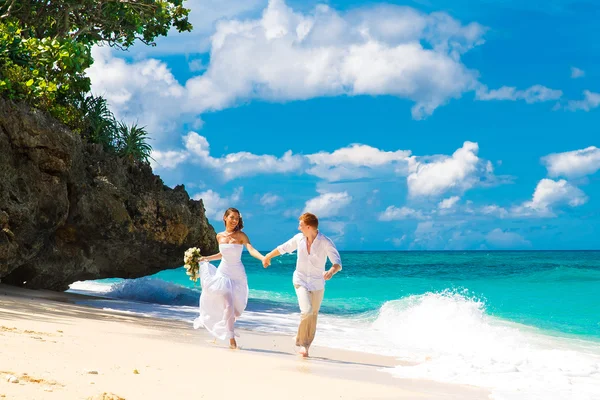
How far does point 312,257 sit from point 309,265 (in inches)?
5.3

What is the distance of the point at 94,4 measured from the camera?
57.5ft

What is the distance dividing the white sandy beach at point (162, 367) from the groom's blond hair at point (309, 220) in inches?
73.5

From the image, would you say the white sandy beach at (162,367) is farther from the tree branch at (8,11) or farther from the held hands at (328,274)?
the tree branch at (8,11)

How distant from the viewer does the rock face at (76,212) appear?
42.8 ft

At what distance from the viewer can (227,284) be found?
369 inches

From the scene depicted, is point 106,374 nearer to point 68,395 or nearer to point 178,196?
point 68,395

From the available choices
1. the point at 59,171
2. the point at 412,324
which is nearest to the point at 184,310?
the point at 59,171

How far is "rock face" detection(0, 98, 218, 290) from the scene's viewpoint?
1305 cm

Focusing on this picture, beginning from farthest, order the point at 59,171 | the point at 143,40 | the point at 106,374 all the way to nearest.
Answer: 1. the point at 143,40
2. the point at 59,171
3. the point at 106,374

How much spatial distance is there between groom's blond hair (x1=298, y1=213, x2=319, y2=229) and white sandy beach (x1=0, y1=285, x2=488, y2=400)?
1.87 metres

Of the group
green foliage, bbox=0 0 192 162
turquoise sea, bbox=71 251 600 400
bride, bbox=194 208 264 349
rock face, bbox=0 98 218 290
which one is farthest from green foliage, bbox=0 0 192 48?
bride, bbox=194 208 264 349

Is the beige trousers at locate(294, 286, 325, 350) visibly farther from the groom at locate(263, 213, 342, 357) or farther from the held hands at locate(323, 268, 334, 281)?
the held hands at locate(323, 268, 334, 281)

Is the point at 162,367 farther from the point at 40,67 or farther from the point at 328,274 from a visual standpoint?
the point at 40,67

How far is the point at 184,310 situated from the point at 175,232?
2.22 metres
